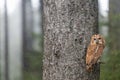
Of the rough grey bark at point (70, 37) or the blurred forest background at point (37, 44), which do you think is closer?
the rough grey bark at point (70, 37)

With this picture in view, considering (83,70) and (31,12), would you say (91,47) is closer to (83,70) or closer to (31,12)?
(83,70)

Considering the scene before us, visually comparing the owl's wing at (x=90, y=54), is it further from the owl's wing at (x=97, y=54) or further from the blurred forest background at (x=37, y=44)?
the blurred forest background at (x=37, y=44)

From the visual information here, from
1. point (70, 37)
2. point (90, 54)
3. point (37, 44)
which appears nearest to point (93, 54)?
point (90, 54)

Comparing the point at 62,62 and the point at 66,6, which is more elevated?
the point at 66,6

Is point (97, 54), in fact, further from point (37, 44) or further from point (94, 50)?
point (37, 44)

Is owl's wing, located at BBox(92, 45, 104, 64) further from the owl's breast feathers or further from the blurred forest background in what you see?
the blurred forest background

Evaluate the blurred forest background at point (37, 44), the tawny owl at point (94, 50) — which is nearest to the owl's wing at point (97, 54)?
the tawny owl at point (94, 50)

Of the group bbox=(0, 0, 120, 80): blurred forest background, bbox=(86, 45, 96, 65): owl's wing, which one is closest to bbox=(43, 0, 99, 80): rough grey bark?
bbox=(86, 45, 96, 65): owl's wing

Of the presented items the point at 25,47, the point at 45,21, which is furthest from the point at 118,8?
the point at 25,47
